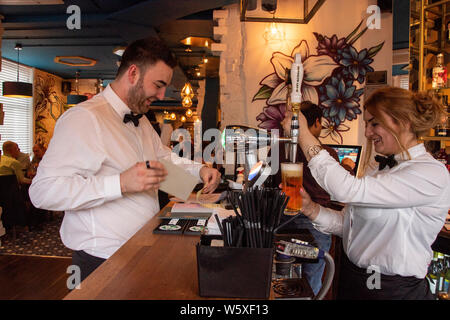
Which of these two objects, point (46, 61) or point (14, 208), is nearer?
point (14, 208)

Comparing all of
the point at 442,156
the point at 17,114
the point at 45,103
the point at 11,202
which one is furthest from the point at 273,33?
the point at 45,103

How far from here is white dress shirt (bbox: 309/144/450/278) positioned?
127 centimetres

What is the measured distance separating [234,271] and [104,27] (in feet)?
19.5

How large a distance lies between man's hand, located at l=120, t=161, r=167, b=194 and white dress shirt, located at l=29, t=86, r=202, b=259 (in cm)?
4

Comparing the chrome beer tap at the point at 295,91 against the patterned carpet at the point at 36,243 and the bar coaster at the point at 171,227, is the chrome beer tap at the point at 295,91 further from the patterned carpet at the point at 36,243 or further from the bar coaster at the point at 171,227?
the patterned carpet at the point at 36,243

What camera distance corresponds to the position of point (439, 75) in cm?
303

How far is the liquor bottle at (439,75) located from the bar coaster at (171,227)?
102 inches

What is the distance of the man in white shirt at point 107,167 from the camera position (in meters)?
1.42

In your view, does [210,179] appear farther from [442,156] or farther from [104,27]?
[104,27]
